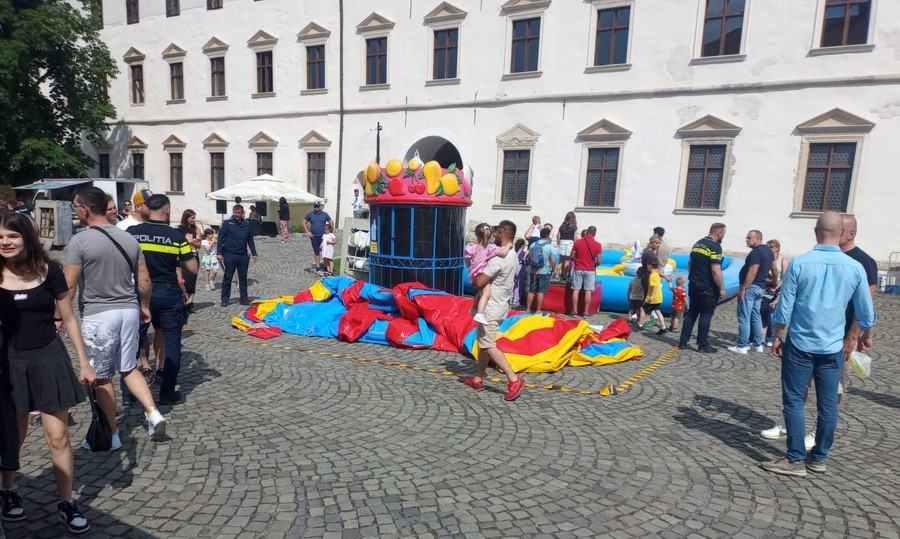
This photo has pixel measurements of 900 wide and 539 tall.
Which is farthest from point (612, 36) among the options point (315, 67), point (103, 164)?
point (103, 164)

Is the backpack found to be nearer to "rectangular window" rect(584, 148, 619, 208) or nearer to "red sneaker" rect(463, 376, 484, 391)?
"red sneaker" rect(463, 376, 484, 391)

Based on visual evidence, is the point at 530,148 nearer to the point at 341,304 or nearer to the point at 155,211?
the point at 341,304

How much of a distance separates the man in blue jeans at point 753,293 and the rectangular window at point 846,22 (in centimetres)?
1130

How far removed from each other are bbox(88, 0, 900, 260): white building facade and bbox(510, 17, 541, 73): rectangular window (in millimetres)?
48

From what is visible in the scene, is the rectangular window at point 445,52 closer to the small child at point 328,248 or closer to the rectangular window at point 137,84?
the small child at point 328,248

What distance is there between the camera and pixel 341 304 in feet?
29.6

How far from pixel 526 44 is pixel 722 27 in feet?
21.0

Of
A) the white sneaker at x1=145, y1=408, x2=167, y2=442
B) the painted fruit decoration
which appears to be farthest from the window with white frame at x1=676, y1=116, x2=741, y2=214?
the white sneaker at x1=145, y1=408, x2=167, y2=442

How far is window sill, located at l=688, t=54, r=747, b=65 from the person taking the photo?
16.3 metres

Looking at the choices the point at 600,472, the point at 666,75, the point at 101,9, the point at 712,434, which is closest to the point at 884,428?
the point at 712,434

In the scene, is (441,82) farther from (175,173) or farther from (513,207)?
(175,173)

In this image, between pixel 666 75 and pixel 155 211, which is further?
pixel 666 75

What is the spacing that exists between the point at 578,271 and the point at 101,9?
31.9m

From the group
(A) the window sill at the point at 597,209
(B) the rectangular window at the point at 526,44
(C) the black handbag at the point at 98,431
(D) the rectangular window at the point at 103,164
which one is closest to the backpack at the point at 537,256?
(C) the black handbag at the point at 98,431
